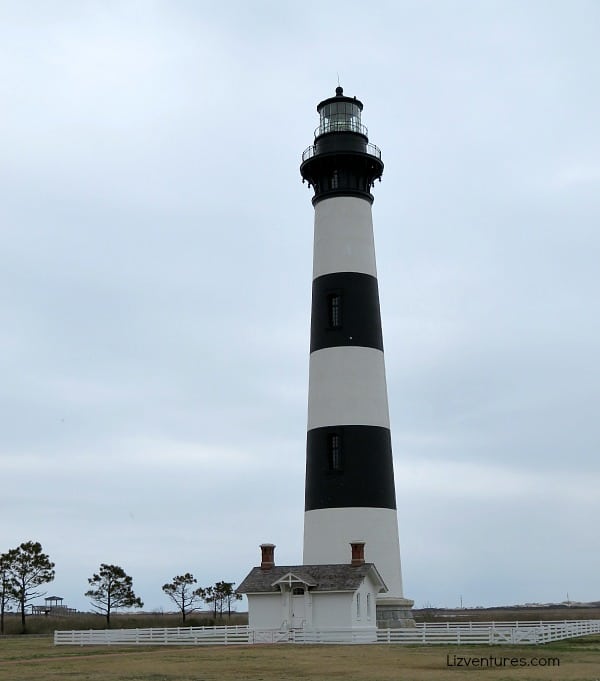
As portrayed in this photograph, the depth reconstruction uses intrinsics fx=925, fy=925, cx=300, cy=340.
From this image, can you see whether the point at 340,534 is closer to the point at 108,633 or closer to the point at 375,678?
the point at 108,633

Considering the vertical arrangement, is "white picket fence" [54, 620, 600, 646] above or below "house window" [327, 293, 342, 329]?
below

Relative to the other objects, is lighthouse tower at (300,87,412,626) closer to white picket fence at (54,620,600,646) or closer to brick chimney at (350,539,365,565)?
brick chimney at (350,539,365,565)

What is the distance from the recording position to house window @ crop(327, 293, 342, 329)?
37438 millimetres

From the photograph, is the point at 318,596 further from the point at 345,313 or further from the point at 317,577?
the point at 345,313

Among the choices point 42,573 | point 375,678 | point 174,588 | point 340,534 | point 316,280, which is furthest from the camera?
point 174,588

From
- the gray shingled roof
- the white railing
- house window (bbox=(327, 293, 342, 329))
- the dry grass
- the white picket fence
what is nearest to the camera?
the dry grass

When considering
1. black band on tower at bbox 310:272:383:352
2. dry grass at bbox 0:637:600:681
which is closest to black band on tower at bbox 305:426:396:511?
black band on tower at bbox 310:272:383:352

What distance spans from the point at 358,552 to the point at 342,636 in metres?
3.07

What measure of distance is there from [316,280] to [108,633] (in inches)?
653

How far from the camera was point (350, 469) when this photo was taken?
3569 centimetres

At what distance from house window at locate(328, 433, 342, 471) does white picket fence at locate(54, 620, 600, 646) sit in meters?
6.14

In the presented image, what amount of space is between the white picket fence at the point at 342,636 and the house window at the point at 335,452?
242 inches

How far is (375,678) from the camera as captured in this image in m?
20.1

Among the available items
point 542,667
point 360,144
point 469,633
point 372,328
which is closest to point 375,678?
point 542,667
